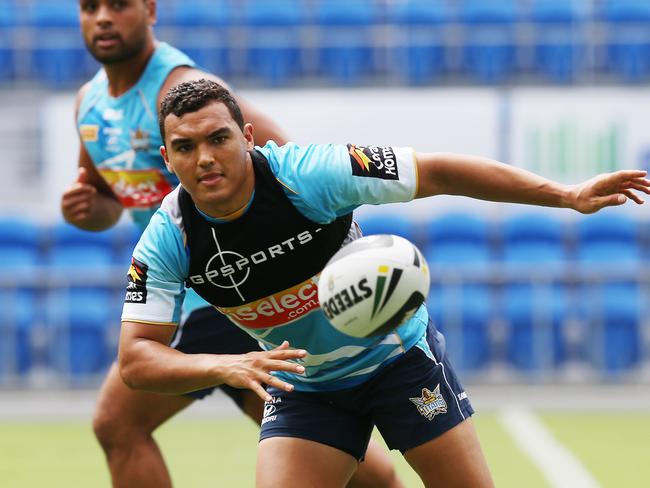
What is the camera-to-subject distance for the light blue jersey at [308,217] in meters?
4.17

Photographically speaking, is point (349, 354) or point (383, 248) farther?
point (349, 354)

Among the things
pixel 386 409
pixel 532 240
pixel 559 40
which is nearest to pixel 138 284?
pixel 386 409

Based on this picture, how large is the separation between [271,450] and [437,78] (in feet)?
39.2

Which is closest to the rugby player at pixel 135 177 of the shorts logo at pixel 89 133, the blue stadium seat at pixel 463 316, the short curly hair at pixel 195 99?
the shorts logo at pixel 89 133

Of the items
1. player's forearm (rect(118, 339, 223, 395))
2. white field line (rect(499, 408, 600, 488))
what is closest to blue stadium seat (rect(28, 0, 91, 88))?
white field line (rect(499, 408, 600, 488))

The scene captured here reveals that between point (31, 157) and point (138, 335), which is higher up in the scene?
point (138, 335)

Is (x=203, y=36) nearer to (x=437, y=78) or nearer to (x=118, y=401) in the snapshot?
(x=437, y=78)

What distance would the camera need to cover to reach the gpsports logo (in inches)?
171

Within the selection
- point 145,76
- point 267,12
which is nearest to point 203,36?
point 267,12

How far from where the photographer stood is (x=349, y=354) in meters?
4.46

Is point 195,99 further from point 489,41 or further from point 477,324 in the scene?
point 489,41

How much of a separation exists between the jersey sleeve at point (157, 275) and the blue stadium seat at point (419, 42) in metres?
11.7

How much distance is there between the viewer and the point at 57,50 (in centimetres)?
1572

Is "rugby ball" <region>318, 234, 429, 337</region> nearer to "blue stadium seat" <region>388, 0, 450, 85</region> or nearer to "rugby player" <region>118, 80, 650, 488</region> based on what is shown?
"rugby player" <region>118, 80, 650, 488</region>
